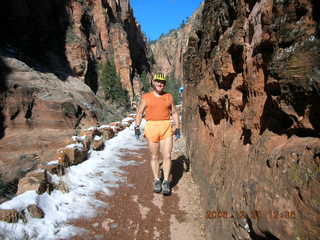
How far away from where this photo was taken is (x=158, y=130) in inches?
161

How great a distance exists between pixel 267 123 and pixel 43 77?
18.8 m

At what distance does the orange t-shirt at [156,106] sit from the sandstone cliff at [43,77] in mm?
5653

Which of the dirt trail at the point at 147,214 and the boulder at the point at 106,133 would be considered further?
the boulder at the point at 106,133

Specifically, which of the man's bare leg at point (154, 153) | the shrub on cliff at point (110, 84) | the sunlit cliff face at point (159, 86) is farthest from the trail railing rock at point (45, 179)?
the shrub on cliff at point (110, 84)

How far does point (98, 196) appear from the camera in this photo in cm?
438

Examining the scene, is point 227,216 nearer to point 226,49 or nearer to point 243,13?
point 226,49

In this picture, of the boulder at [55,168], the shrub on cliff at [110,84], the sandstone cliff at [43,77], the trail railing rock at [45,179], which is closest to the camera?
the trail railing rock at [45,179]

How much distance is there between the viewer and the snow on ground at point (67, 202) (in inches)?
118

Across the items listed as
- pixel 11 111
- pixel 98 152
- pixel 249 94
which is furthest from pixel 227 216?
pixel 11 111

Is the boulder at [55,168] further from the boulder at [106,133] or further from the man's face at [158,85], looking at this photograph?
the boulder at [106,133]

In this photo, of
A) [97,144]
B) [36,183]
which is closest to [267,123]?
[36,183]

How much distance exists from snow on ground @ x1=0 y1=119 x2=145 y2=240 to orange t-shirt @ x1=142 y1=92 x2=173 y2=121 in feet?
5.65

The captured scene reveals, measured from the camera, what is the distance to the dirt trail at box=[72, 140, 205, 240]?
3.31m

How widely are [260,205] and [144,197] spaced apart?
2878mm
